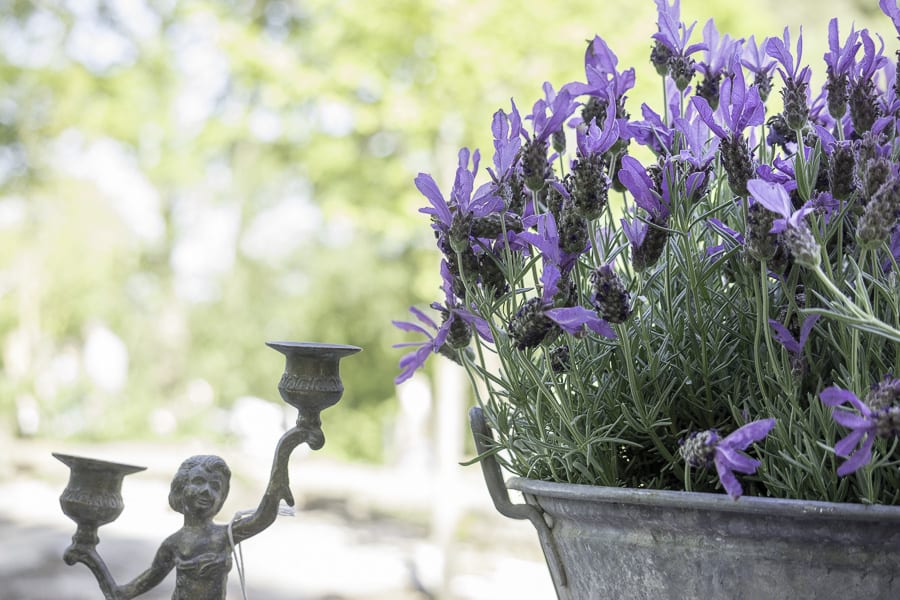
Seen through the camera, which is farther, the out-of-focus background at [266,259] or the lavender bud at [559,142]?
the out-of-focus background at [266,259]

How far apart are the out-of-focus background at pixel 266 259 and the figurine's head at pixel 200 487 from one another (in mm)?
573

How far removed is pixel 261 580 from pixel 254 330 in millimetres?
7862

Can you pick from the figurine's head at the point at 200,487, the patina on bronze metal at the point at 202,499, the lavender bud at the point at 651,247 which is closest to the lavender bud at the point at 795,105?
the lavender bud at the point at 651,247

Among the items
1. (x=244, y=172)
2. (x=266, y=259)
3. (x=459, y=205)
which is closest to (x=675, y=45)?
(x=459, y=205)

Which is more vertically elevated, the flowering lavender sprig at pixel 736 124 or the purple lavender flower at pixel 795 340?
the flowering lavender sprig at pixel 736 124

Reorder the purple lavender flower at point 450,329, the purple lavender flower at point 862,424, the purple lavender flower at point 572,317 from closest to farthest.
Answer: the purple lavender flower at point 862,424 → the purple lavender flower at point 572,317 → the purple lavender flower at point 450,329

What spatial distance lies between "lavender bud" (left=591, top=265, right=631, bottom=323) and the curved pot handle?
16 centimetres

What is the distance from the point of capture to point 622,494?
503 mm

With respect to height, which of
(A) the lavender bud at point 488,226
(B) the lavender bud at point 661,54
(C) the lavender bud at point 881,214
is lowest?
(C) the lavender bud at point 881,214

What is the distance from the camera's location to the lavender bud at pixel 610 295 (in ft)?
1.64

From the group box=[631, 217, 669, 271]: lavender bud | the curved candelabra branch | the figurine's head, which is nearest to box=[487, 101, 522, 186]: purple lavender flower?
box=[631, 217, 669, 271]: lavender bud

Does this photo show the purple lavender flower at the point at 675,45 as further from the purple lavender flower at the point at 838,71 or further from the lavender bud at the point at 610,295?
the lavender bud at the point at 610,295

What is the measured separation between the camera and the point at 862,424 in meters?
0.42

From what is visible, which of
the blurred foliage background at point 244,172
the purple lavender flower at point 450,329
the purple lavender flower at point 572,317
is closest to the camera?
the purple lavender flower at point 572,317
